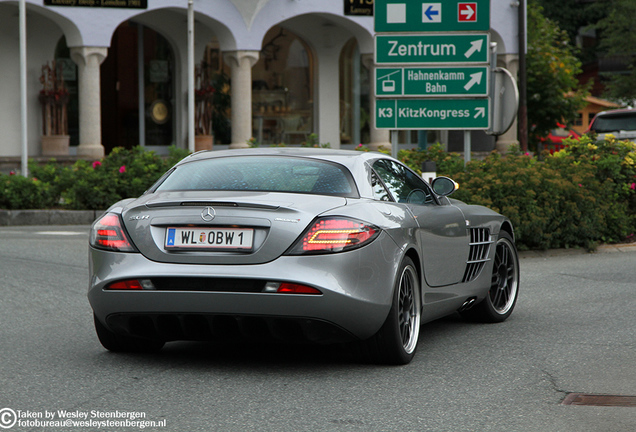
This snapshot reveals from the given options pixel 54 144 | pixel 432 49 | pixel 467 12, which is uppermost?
pixel 467 12

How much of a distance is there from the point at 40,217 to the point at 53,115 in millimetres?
8228

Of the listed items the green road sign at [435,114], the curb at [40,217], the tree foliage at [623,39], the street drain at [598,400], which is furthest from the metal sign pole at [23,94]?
the tree foliage at [623,39]

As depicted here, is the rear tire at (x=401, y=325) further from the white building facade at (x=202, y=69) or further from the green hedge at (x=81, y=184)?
the white building facade at (x=202, y=69)

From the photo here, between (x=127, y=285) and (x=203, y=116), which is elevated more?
(x=203, y=116)

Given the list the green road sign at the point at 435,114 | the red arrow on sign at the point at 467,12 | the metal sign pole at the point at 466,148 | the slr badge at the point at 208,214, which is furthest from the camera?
the metal sign pole at the point at 466,148

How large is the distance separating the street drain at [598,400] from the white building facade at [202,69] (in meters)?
19.3

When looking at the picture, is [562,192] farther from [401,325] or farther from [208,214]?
[208,214]

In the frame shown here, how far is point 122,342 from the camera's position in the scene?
616 cm

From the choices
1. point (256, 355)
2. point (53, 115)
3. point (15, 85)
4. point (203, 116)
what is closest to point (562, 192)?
point (256, 355)

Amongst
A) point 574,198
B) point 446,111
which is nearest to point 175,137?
point 446,111

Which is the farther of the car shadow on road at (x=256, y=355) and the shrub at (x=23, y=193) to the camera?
the shrub at (x=23, y=193)

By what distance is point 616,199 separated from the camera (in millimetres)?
14500

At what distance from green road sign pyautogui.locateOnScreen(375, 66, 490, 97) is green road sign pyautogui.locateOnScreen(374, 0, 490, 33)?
57cm

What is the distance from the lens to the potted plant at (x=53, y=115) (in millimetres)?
24281
